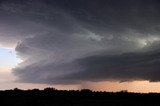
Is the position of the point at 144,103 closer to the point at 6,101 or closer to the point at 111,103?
the point at 111,103

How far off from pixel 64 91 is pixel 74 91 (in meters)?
2.56

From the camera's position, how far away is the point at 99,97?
83.4m

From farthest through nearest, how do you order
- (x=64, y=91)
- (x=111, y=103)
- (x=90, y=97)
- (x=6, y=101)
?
(x=64, y=91), (x=90, y=97), (x=111, y=103), (x=6, y=101)

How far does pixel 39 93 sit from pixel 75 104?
1253 cm

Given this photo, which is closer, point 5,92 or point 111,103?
point 111,103

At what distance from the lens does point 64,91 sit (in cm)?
9025

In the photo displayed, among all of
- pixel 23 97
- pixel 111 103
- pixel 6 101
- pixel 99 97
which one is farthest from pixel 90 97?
pixel 6 101

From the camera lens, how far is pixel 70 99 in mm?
77375

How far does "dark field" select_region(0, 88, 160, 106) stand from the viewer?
237 feet

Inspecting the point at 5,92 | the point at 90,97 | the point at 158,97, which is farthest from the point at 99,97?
the point at 5,92

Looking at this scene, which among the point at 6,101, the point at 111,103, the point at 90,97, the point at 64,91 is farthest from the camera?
the point at 64,91

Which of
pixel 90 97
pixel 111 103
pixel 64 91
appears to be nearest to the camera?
pixel 111 103

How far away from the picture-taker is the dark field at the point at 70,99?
7225 centimetres

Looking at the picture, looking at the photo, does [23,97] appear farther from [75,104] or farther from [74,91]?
[74,91]
